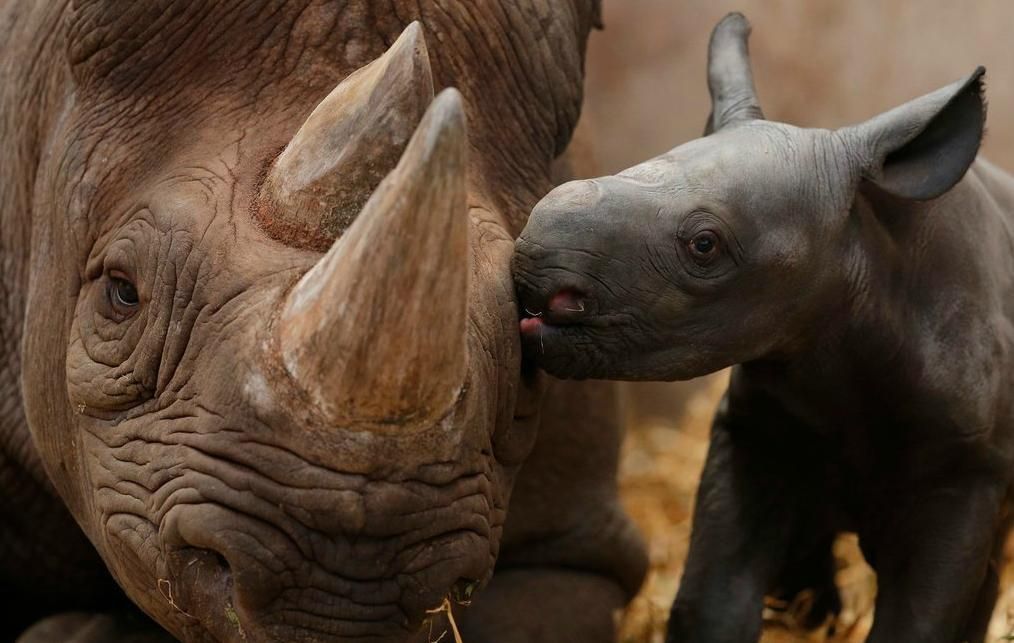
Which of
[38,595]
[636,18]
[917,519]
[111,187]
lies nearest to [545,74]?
[111,187]

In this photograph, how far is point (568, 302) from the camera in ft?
12.1

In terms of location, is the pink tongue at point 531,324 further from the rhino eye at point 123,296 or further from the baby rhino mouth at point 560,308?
the rhino eye at point 123,296

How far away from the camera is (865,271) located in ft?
13.3

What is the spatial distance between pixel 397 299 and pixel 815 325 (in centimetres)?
140

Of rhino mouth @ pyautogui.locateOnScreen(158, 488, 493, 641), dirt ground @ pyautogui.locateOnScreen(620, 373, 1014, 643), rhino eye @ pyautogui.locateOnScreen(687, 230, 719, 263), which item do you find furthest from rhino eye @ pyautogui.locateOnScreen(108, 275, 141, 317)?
dirt ground @ pyautogui.locateOnScreen(620, 373, 1014, 643)

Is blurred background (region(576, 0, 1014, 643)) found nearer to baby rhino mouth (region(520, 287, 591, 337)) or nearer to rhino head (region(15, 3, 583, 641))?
baby rhino mouth (region(520, 287, 591, 337))

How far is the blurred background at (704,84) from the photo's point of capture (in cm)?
646

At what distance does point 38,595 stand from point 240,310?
1.84 meters

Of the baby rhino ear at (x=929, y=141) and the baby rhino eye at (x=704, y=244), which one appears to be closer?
the baby rhino eye at (x=704, y=244)

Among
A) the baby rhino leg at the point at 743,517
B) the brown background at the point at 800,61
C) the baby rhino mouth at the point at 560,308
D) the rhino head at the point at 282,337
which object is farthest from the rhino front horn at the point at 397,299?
the brown background at the point at 800,61

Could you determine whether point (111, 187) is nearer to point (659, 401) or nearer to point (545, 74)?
point (545, 74)

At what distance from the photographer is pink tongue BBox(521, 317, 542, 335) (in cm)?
372

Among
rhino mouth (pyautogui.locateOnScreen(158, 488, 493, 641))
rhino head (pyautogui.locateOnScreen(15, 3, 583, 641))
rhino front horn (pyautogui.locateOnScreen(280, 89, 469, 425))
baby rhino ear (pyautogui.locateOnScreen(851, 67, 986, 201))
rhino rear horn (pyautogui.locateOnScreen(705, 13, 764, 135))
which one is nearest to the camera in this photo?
rhino front horn (pyautogui.locateOnScreen(280, 89, 469, 425))

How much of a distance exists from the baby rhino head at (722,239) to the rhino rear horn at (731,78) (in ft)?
0.20
